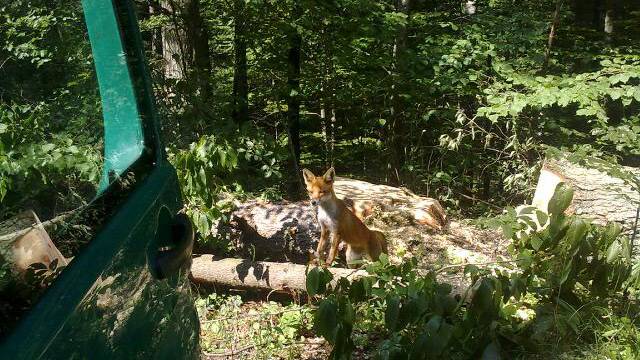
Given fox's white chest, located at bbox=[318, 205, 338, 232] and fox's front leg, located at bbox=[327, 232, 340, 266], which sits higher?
fox's white chest, located at bbox=[318, 205, 338, 232]

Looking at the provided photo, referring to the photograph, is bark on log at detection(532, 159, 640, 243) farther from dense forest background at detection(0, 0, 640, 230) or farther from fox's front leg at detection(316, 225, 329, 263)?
fox's front leg at detection(316, 225, 329, 263)

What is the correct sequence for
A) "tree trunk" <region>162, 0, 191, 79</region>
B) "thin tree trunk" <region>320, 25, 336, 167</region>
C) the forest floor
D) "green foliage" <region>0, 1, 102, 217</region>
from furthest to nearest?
"thin tree trunk" <region>320, 25, 336, 167</region>, "tree trunk" <region>162, 0, 191, 79</region>, the forest floor, "green foliage" <region>0, 1, 102, 217</region>

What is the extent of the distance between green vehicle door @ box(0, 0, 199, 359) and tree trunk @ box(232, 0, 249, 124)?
5.37 meters

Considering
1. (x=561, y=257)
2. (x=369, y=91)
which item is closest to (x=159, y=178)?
(x=561, y=257)

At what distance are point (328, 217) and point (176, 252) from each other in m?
4.07

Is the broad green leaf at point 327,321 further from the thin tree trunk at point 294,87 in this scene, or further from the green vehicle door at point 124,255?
the thin tree trunk at point 294,87

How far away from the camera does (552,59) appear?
8.78m

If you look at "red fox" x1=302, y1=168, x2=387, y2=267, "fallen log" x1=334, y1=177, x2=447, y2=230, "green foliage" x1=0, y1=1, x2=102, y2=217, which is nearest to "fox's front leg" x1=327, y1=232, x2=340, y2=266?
"red fox" x1=302, y1=168, x2=387, y2=267

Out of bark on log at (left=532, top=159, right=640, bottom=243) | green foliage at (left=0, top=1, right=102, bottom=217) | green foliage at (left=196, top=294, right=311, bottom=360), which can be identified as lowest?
green foliage at (left=196, top=294, right=311, bottom=360)

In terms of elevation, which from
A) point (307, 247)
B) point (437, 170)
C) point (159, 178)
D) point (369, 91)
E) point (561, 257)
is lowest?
point (437, 170)

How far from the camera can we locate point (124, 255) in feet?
4.53

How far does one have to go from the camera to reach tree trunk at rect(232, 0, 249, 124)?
7348mm

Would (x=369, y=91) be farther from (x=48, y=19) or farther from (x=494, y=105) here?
(x=48, y=19)

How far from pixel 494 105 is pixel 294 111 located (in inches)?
127
